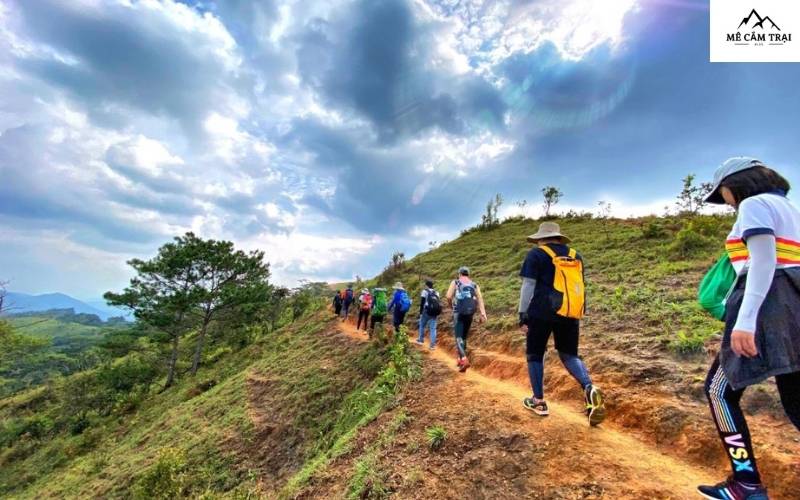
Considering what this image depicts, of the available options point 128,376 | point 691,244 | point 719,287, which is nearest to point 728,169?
point 719,287

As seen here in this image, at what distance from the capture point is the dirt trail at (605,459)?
3172 millimetres

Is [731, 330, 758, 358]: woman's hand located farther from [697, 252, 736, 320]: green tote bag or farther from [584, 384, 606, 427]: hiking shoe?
[584, 384, 606, 427]: hiking shoe

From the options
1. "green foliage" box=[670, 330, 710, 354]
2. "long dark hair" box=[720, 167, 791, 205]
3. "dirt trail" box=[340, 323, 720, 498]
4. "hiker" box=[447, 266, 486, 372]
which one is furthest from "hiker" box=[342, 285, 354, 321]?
"long dark hair" box=[720, 167, 791, 205]

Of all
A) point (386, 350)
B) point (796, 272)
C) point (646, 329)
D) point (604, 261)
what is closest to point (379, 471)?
point (796, 272)

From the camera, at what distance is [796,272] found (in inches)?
84.7

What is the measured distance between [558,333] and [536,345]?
274 millimetres

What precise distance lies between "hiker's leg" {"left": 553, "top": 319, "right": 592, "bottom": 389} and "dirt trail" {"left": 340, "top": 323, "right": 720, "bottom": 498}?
59 centimetres

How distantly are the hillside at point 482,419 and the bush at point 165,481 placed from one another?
0.04 metres

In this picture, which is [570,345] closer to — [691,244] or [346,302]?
[691,244]

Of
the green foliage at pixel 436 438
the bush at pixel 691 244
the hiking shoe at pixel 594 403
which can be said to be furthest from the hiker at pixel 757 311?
the bush at pixel 691 244

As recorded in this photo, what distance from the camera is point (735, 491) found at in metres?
2.44

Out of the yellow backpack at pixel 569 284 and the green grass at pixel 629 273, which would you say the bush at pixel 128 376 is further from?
the yellow backpack at pixel 569 284

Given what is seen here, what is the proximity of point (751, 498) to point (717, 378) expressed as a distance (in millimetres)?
701

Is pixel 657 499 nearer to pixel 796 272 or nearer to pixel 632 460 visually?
pixel 632 460
